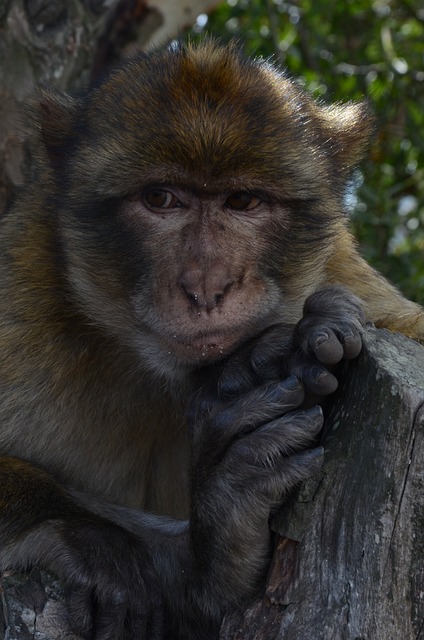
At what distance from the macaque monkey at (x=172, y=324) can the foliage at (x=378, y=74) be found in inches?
92.7

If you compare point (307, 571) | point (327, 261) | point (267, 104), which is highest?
point (267, 104)

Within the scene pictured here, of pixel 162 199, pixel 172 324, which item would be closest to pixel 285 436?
pixel 172 324

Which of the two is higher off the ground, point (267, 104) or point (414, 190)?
point (267, 104)

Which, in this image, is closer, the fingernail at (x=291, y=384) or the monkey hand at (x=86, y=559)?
the fingernail at (x=291, y=384)

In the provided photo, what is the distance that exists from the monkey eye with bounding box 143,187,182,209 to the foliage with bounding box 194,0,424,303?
2.94 metres

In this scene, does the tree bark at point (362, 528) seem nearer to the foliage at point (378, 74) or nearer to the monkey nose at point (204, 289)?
the monkey nose at point (204, 289)

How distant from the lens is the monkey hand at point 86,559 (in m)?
2.75

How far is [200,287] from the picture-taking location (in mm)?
2656

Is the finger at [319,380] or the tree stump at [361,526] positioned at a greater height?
the finger at [319,380]

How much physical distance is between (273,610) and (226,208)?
123 cm

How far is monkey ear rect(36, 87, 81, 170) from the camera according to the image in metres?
3.36

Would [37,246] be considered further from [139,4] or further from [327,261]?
[139,4]

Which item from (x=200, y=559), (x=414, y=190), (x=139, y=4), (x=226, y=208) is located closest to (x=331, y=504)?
(x=200, y=559)

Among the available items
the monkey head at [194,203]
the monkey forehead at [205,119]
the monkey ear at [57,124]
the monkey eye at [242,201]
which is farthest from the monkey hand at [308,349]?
the monkey ear at [57,124]
